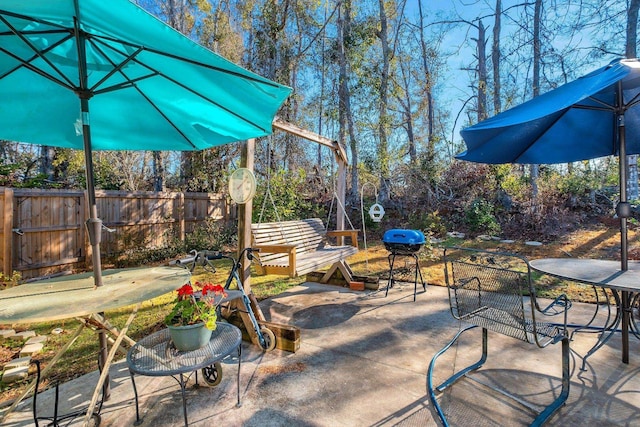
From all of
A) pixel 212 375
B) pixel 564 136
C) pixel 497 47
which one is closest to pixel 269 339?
pixel 212 375

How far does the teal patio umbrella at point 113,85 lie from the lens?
1424mm

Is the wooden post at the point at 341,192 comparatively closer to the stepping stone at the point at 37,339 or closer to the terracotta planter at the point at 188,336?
the terracotta planter at the point at 188,336

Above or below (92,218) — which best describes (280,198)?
above

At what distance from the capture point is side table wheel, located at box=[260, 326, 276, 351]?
245cm

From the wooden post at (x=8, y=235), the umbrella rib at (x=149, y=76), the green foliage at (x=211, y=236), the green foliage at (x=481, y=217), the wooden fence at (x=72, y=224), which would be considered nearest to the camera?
the umbrella rib at (x=149, y=76)

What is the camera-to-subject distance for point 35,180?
6.14 meters

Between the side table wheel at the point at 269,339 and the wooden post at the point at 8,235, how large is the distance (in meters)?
3.77

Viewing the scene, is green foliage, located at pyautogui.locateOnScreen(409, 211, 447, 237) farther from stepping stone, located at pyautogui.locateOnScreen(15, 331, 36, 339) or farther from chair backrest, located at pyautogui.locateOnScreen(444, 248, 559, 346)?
stepping stone, located at pyautogui.locateOnScreen(15, 331, 36, 339)

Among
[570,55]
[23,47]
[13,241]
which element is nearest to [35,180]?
[13,241]

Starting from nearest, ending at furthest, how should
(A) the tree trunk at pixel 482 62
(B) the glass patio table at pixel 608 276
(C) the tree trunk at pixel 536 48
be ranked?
(B) the glass patio table at pixel 608 276, (C) the tree trunk at pixel 536 48, (A) the tree trunk at pixel 482 62

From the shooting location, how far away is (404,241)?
3.84 meters

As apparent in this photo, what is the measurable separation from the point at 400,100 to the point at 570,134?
26.7 ft

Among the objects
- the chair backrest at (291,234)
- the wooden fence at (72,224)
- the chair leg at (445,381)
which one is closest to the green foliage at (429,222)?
the chair backrest at (291,234)

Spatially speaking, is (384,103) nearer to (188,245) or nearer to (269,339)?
(188,245)
